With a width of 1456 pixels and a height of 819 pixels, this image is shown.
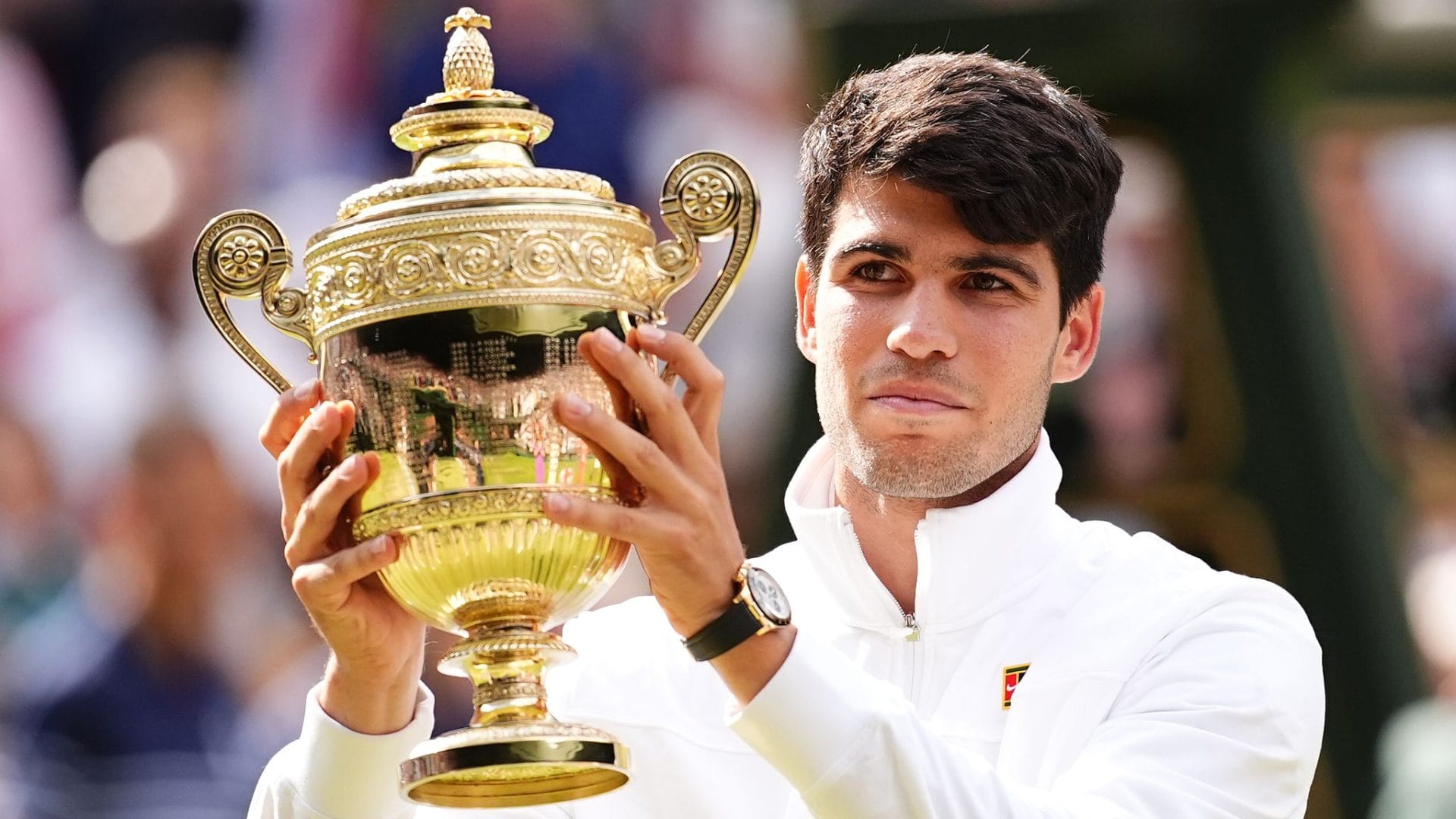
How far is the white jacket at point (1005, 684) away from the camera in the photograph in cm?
337

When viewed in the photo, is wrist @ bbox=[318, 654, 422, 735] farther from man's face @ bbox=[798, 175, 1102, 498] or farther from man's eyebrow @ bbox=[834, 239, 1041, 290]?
man's eyebrow @ bbox=[834, 239, 1041, 290]

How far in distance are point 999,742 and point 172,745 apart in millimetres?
3789

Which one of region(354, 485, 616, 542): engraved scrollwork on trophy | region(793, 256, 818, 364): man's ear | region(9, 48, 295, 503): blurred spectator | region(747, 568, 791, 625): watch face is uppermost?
region(9, 48, 295, 503): blurred spectator

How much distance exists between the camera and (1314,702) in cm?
355

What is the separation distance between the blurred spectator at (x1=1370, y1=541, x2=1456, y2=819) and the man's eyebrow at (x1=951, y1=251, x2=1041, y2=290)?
11.7 ft

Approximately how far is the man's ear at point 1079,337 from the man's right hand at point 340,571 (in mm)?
1196

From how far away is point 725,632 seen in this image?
2977 millimetres

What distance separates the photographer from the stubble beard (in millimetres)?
3637

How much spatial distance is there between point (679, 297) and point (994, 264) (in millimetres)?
3993

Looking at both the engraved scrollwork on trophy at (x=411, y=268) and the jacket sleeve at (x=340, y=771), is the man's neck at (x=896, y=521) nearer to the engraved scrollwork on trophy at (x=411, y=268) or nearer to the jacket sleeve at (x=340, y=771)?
the jacket sleeve at (x=340, y=771)

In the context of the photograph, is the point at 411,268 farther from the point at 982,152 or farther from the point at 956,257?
the point at 982,152

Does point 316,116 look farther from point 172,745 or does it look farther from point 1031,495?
point 1031,495

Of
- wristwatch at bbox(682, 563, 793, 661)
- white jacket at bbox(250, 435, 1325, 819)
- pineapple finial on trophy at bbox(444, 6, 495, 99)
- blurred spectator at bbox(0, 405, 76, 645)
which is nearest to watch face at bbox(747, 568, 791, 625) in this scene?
wristwatch at bbox(682, 563, 793, 661)

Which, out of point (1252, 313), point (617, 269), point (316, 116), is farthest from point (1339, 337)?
point (617, 269)
